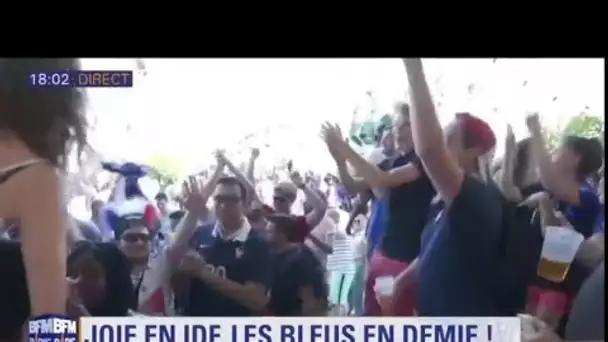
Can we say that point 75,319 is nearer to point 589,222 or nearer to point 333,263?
point 333,263

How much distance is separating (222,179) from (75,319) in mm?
359

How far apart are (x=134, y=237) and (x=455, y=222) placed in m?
0.57

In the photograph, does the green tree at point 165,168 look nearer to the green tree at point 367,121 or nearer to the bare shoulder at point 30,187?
the bare shoulder at point 30,187

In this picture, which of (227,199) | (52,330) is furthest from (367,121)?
(52,330)

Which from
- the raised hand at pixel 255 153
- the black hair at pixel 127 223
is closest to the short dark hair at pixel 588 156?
the raised hand at pixel 255 153

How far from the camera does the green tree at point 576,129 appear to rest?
1983mm

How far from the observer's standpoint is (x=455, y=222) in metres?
1.99

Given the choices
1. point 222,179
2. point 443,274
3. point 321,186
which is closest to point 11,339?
point 222,179

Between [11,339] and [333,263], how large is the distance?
1.93 feet

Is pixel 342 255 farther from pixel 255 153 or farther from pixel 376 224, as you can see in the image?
pixel 255 153
